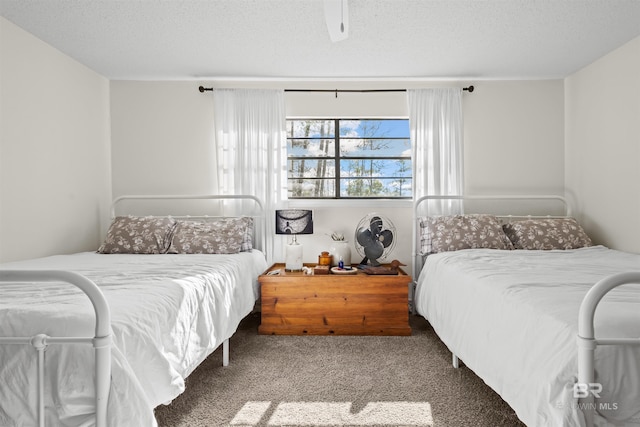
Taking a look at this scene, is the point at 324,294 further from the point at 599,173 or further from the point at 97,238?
the point at 599,173

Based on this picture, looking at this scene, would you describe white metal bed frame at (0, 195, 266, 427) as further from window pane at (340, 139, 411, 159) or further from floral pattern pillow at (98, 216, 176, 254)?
window pane at (340, 139, 411, 159)

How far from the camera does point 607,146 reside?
324cm

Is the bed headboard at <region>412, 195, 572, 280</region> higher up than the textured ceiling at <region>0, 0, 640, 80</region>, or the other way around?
the textured ceiling at <region>0, 0, 640, 80</region>

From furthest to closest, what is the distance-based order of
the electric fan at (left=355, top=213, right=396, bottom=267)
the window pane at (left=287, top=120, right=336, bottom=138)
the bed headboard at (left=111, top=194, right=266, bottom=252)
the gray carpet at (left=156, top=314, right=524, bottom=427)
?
1. the window pane at (left=287, top=120, right=336, bottom=138)
2. the bed headboard at (left=111, top=194, right=266, bottom=252)
3. the electric fan at (left=355, top=213, right=396, bottom=267)
4. the gray carpet at (left=156, top=314, right=524, bottom=427)

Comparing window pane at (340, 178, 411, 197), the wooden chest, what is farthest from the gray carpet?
window pane at (340, 178, 411, 197)

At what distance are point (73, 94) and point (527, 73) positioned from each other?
12.5 ft

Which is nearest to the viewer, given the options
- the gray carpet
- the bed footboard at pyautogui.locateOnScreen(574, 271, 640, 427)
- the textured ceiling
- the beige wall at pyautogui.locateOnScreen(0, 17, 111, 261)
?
the bed footboard at pyautogui.locateOnScreen(574, 271, 640, 427)

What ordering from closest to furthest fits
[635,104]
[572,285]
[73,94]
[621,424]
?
[621,424] → [572,285] → [635,104] → [73,94]

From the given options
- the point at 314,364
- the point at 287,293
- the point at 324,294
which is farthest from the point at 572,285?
the point at 287,293

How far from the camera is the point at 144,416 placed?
1.16m

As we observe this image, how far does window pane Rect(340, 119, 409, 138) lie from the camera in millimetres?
3912

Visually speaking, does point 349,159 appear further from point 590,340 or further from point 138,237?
point 590,340

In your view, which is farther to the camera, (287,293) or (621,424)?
(287,293)

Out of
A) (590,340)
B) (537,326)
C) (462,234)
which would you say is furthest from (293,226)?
(590,340)
